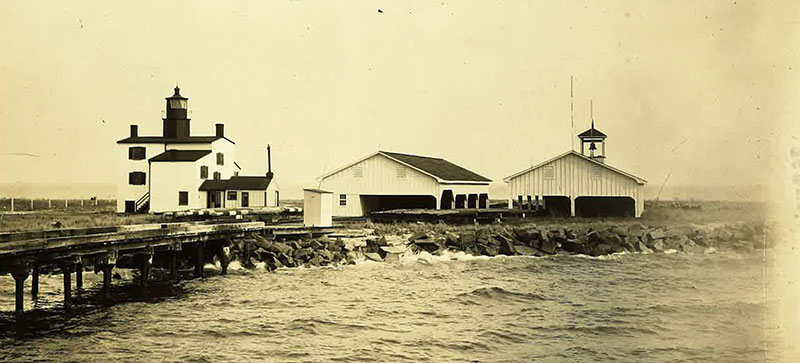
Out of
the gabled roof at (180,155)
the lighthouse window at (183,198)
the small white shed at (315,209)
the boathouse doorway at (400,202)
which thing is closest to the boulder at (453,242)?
the small white shed at (315,209)

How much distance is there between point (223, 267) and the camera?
1438 cm

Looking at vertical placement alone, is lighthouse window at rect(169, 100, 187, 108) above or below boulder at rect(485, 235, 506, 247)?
above

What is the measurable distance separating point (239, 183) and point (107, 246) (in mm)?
9896

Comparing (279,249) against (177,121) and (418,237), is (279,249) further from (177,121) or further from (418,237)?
(177,121)

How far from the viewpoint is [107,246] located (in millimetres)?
11016

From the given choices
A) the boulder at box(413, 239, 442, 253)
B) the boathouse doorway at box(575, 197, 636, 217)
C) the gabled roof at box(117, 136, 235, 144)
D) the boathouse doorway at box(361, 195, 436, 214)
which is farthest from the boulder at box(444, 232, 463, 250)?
the gabled roof at box(117, 136, 235, 144)

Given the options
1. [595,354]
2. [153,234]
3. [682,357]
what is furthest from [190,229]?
[682,357]

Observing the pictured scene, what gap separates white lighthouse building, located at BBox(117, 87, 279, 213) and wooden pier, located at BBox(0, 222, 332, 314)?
457 centimetres

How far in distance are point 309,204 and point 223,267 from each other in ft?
8.30

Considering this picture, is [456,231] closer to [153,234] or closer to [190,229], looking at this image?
[190,229]

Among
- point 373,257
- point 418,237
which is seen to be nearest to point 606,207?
point 418,237

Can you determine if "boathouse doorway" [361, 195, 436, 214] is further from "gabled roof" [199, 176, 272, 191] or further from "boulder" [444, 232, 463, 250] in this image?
"boulder" [444, 232, 463, 250]

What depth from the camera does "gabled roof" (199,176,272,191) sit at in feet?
66.9

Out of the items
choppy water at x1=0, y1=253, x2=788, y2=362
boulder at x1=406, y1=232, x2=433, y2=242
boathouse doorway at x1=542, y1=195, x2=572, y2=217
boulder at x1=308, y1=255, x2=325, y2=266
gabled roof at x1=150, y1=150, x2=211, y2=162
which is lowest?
choppy water at x1=0, y1=253, x2=788, y2=362
